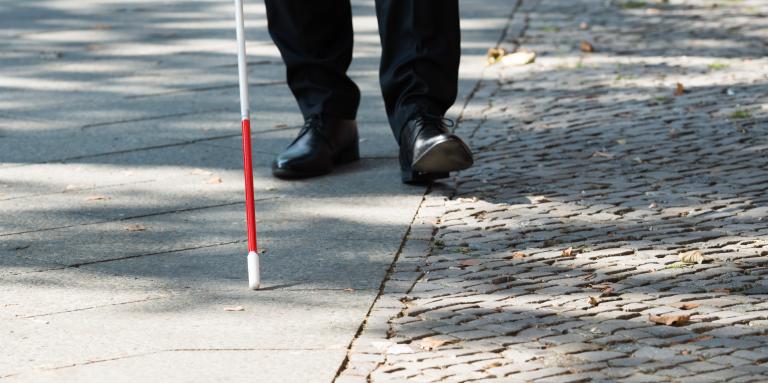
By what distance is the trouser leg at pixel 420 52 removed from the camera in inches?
159

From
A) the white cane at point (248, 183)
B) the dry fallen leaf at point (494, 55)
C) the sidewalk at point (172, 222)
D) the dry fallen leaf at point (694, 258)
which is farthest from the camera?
the dry fallen leaf at point (494, 55)

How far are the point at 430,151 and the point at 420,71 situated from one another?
0.32 metres

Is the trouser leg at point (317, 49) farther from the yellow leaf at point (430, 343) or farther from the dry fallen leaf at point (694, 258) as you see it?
the yellow leaf at point (430, 343)

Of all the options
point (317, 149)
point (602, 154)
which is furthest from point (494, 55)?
point (317, 149)

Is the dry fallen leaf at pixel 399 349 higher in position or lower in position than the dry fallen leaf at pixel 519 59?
higher

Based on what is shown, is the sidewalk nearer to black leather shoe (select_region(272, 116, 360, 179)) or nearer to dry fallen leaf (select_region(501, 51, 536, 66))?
black leather shoe (select_region(272, 116, 360, 179))

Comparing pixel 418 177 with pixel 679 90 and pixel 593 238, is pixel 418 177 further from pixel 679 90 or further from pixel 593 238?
pixel 679 90

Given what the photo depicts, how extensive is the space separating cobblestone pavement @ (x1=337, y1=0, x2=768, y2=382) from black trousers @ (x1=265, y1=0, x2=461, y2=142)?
334mm

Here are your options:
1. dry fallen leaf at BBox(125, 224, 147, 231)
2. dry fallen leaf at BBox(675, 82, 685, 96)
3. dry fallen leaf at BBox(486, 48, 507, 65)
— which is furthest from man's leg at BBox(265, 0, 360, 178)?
dry fallen leaf at BBox(486, 48, 507, 65)

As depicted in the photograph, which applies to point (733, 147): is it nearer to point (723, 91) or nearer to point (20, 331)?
point (723, 91)

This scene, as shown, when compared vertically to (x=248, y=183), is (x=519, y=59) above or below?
below

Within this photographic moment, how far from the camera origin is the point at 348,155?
453 cm

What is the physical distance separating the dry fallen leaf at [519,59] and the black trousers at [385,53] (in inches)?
76.9

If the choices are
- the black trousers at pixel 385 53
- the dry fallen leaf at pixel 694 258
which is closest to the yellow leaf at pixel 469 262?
the dry fallen leaf at pixel 694 258
